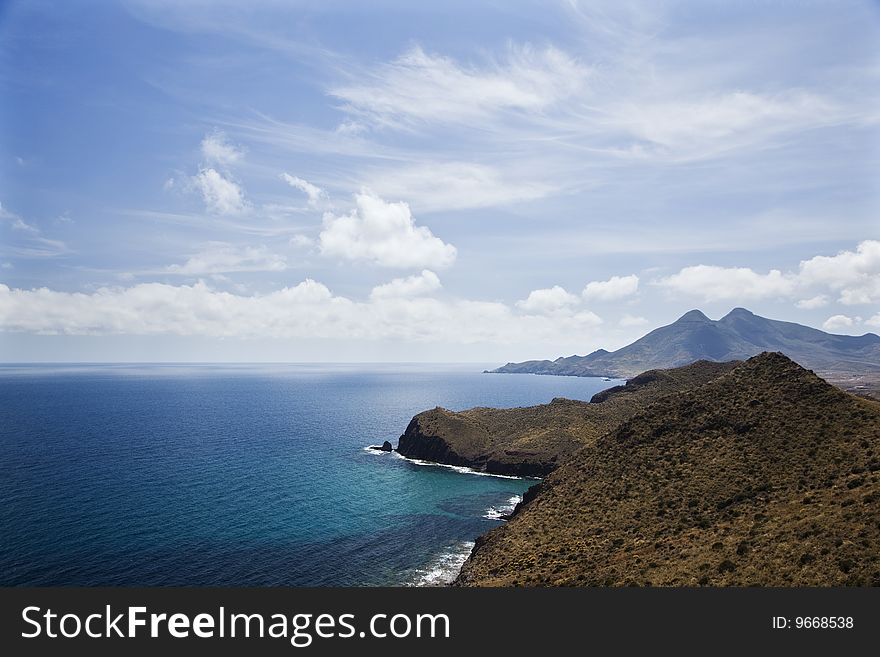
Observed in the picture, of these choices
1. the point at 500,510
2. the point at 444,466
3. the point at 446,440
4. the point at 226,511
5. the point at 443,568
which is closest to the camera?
the point at 443,568

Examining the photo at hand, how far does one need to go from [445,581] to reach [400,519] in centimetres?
2380

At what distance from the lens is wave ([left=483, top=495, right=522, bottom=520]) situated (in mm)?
77200

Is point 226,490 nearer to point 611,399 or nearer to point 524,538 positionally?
point 524,538

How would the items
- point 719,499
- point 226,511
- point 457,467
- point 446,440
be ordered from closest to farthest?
1. point 719,499
2. point 226,511
3. point 457,467
4. point 446,440

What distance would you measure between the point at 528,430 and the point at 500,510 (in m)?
47.2

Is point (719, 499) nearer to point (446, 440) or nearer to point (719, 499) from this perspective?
point (719, 499)

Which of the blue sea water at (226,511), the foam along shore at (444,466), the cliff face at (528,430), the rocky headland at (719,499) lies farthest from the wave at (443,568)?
the cliff face at (528,430)

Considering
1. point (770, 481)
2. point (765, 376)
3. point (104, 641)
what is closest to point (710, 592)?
point (104, 641)

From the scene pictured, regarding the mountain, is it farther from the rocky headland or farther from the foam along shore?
the foam along shore

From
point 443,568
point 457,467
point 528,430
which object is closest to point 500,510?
point 443,568

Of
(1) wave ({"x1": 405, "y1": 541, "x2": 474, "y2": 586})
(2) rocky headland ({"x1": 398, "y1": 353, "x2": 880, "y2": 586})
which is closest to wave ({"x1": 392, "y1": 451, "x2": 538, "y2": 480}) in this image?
(2) rocky headland ({"x1": 398, "y1": 353, "x2": 880, "y2": 586})

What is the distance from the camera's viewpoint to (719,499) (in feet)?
149

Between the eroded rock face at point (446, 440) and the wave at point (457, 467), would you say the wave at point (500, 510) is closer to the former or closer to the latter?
the wave at point (457, 467)

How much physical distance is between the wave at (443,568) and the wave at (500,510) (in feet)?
45.5
